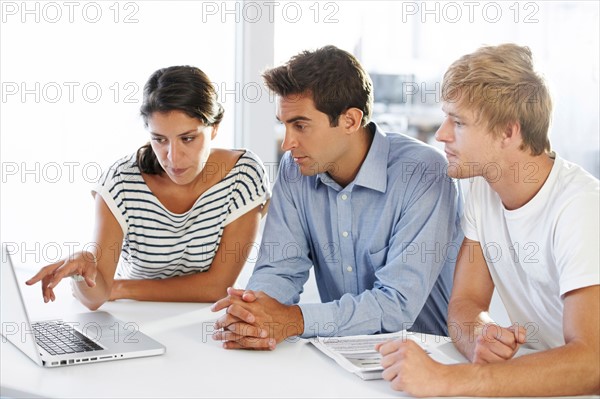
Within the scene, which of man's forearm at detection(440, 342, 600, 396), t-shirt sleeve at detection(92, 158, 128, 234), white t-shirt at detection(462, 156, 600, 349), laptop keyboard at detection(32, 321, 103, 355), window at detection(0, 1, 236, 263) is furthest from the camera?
window at detection(0, 1, 236, 263)

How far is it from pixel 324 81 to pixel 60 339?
0.88 metres

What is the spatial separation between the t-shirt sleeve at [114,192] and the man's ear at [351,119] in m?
0.63

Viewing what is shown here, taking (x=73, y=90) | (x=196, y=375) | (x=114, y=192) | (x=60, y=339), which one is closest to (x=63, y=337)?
(x=60, y=339)

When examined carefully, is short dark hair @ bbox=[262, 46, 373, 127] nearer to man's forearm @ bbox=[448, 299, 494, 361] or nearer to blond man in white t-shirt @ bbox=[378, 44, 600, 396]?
blond man in white t-shirt @ bbox=[378, 44, 600, 396]

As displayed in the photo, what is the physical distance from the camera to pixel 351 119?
2.13 metres

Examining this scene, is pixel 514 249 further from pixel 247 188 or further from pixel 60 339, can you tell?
pixel 60 339

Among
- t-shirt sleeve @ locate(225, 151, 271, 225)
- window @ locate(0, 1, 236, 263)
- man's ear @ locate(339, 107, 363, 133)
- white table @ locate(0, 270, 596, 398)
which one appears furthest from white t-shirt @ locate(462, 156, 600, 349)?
window @ locate(0, 1, 236, 263)

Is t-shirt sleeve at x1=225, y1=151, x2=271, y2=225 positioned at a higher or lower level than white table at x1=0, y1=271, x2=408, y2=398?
higher

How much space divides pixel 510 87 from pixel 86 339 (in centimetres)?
105

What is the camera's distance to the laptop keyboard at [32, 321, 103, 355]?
170 centimetres

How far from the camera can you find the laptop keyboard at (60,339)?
1696 millimetres

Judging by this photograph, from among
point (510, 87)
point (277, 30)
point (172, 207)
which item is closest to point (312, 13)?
point (277, 30)

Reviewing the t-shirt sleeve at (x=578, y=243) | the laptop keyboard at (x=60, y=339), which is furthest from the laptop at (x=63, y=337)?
the t-shirt sleeve at (x=578, y=243)

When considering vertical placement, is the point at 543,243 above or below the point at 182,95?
below
